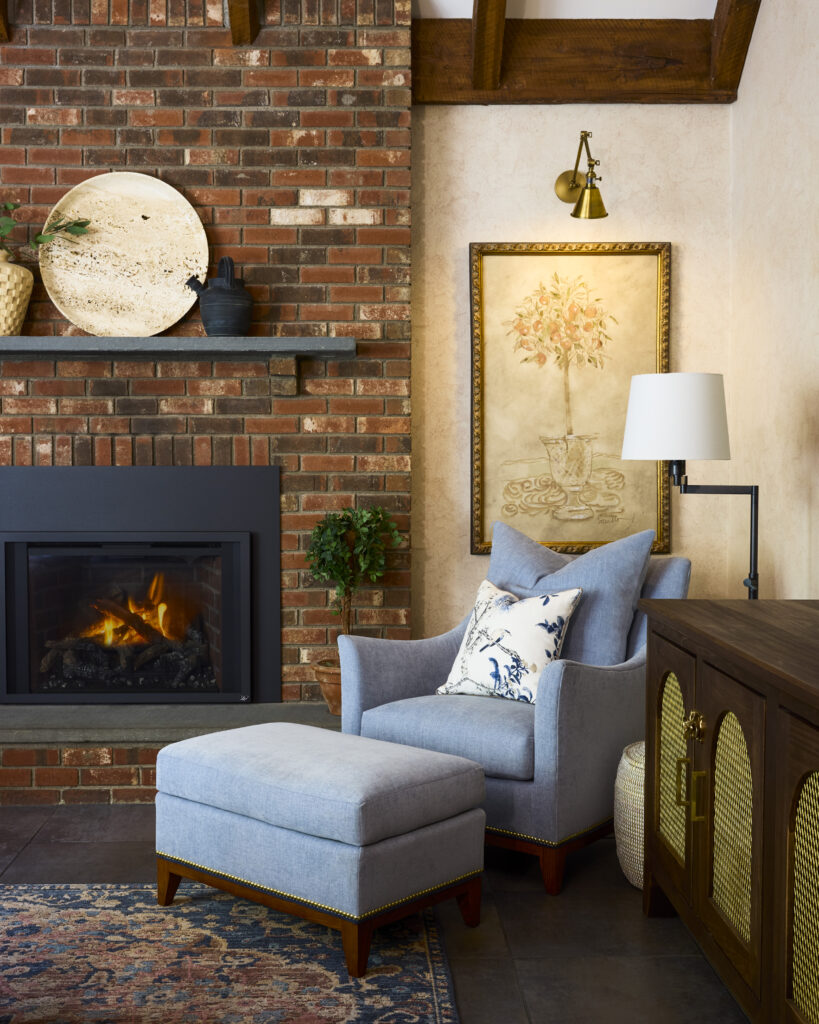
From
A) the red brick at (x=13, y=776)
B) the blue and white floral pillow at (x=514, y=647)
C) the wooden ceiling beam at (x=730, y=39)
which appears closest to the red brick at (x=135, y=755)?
the red brick at (x=13, y=776)

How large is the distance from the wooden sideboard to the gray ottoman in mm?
484

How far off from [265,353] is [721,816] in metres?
2.35

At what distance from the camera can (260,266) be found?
147 inches

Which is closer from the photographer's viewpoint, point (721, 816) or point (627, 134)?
point (721, 816)

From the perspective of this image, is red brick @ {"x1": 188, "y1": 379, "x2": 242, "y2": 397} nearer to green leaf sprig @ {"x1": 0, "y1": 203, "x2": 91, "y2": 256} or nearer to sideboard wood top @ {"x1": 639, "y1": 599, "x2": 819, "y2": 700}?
green leaf sprig @ {"x1": 0, "y1": 203, "x2": 91, "y2": 256}

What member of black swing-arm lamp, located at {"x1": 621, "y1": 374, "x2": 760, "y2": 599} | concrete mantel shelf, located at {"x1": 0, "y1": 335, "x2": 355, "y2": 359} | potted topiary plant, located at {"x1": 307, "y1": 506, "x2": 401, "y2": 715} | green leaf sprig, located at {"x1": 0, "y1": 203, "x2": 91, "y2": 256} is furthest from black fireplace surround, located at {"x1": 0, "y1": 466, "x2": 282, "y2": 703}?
black swing-arm lamp, located at {"x1": 621, "y1": 374, "x2": 760, "y2": 599}

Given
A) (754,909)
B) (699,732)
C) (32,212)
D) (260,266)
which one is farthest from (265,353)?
(754,909)

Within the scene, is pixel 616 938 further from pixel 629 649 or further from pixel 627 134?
pixel 627 134

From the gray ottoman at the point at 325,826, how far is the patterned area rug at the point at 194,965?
0.31ft

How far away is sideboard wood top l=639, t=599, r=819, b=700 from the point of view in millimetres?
1578

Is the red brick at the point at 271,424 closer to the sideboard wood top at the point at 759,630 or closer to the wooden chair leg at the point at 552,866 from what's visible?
the sideboard wood top at the point at 759,630

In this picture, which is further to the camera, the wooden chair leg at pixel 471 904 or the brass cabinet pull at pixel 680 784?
the wooden chair leg at pixel 471 904

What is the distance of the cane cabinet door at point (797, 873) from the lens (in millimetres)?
1486

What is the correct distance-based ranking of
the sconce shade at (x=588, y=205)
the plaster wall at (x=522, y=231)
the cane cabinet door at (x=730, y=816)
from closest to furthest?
the cane cabinet door at (x=730, y=816)
the sconce shade at (x=588, y=205)
the plaster wall at (x=522, y=231)
